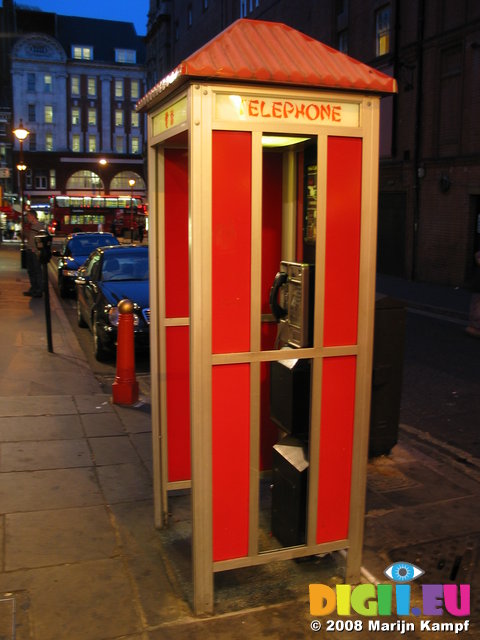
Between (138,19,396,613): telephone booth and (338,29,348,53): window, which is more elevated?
(338,29,348,53): window

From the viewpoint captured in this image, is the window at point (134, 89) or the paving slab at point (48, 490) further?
the window at point (134, 89)

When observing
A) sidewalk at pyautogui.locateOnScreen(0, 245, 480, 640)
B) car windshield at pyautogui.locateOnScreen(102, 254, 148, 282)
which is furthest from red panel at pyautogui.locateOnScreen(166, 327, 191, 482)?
car windshield at pyautogui.locateOnScreen(102, 254, 148, 282)

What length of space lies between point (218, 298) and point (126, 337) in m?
4.16

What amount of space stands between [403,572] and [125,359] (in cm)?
423

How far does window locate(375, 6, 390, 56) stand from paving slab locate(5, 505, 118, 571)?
74.5 feet

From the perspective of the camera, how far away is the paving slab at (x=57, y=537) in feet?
13.4

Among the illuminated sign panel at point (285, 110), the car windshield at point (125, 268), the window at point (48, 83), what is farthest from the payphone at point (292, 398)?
the window at point (48, 83)

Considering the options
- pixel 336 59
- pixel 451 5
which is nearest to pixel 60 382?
pixel 336 59

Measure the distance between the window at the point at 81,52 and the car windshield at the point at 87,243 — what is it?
239 feet

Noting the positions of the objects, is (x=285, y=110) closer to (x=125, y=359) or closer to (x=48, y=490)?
(x=48, y=490)

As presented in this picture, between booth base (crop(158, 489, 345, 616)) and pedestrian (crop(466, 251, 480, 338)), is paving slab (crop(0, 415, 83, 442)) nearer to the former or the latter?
booth base (crop(158, 489, 345, 616))

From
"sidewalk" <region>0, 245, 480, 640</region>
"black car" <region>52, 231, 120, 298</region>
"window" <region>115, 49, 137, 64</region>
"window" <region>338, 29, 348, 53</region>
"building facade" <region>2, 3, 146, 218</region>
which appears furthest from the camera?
"window" <region>115, 49, 137, 64</region>

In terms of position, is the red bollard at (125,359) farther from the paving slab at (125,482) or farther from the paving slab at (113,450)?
the paving slab at (125,482)

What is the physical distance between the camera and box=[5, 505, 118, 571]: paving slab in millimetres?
4098
